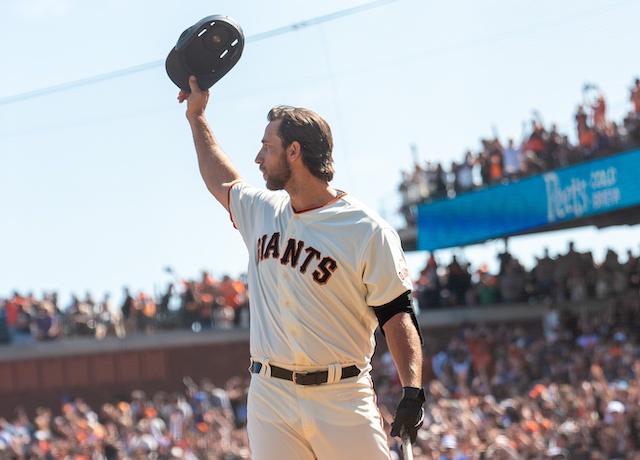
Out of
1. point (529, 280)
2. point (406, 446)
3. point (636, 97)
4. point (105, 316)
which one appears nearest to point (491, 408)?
point (636, 97)

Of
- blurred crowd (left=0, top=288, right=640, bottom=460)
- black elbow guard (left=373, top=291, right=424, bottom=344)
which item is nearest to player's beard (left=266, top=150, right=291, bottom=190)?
black elbow guard (left=373, top=291, right=424, bottom=344)

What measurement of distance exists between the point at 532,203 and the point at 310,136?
14.4m

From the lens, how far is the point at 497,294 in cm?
1984

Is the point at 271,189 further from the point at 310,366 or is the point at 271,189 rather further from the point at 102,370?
the point at 102,370

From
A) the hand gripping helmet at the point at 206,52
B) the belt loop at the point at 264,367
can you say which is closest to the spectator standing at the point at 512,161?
the hand gripping helmet at the point at 206,52

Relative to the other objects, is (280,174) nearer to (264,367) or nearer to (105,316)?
(264,367)

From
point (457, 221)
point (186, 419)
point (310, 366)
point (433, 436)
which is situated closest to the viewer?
point (310, 366)

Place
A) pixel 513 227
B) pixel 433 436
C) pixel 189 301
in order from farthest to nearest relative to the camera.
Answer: pixel 189 301 → pixel 513 227 → pixel 433 436

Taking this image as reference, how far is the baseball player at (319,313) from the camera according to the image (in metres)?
4.29

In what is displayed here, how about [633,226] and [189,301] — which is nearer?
[633,226]

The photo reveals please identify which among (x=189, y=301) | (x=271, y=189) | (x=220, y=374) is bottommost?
(x=220, y=374)

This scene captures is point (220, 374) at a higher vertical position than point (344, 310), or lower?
lower

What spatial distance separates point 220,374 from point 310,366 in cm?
1949

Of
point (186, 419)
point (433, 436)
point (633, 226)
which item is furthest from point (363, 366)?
point (633, 226)
